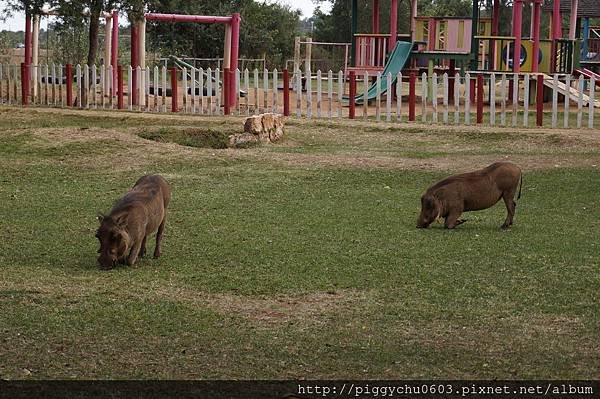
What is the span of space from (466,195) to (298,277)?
324cm

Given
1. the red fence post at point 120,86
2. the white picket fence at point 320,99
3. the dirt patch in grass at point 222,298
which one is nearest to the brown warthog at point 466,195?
the dirt patch in grass at point 222,298

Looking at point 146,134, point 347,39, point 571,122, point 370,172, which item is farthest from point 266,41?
point 370,172

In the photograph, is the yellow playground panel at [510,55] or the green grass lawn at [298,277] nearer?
the green grass lawn at [298,277]

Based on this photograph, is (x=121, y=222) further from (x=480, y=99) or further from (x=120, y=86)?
(x=120, y=86)

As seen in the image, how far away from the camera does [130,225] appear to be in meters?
9.10

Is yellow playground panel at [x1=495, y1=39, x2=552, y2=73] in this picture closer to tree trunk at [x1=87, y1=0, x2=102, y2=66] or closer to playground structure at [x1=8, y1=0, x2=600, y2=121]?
playground structure at [x1=8, y1=0, x2=600, y2=121]

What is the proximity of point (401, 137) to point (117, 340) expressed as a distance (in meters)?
14.7

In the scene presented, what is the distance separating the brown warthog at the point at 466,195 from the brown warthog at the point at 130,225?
3.04m

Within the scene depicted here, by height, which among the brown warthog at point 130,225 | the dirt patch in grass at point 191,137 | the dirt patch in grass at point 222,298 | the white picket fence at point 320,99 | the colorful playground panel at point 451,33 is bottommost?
the dirt patch in grass at point 222,298

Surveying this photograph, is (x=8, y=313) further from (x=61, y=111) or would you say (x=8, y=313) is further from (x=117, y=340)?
(x=61, y=111)

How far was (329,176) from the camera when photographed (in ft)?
53.2

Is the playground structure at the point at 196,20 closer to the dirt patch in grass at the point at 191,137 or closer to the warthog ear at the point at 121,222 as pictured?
the dirt patch in grass at the point at 191,137

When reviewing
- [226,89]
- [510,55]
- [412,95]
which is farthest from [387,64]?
[412,95]

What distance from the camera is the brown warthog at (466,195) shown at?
1150 cm
